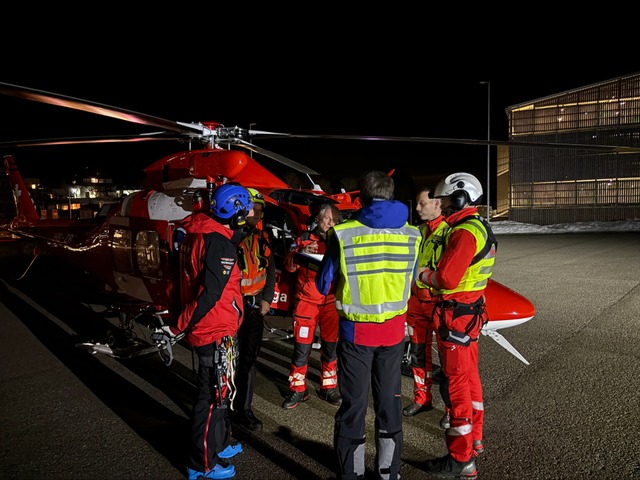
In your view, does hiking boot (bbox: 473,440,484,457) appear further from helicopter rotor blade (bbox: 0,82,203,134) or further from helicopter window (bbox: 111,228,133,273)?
helicopter window (bbox: 111,228,133,273)

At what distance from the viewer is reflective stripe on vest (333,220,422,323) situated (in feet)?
8.65

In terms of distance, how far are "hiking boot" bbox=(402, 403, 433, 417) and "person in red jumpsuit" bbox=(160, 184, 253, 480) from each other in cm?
163

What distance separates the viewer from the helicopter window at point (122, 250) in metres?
5.68

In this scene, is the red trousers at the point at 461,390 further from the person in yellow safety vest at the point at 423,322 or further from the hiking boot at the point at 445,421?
the person in yellow safety vest at the point at 423,322

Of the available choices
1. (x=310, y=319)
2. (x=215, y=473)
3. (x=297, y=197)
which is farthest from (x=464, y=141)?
(x=215, y=473)

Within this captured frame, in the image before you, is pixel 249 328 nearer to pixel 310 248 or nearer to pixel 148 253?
pixel 310 248

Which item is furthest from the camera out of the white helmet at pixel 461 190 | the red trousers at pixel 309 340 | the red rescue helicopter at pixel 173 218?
the red rescue helicopter at pixel 173 218

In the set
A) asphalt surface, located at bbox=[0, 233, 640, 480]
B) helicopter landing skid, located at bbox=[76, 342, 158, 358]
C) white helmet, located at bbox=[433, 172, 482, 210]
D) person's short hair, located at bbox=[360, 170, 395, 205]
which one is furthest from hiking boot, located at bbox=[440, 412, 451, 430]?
helicopter landing skid, located at bbox=[76, 342, 158, 358]

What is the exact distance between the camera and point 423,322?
162 inches

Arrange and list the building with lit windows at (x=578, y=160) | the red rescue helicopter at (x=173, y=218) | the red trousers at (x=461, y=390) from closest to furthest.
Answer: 1. the red trousers at (x=461, y=390)
2. the red rescue helicopter at (x=173, y=218)
3. the building with lit windows at (x=578, y=160)

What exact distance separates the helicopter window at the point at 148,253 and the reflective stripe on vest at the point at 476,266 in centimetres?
346

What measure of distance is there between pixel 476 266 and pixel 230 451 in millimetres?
2209

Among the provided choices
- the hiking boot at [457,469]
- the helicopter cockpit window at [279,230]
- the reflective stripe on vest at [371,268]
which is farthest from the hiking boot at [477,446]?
the helicopter cockpit window at [279,230]

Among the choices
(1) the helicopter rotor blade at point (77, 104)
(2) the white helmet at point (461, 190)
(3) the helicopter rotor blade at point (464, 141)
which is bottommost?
(2) the white helmet at point (461, 190)
